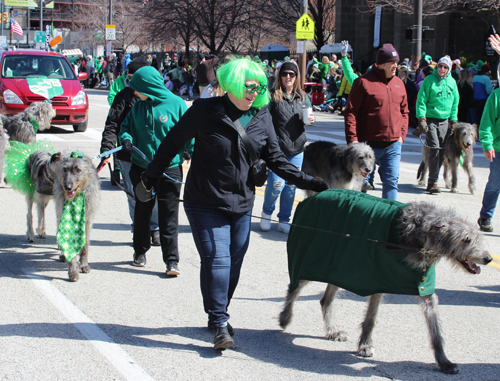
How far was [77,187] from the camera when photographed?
574cm

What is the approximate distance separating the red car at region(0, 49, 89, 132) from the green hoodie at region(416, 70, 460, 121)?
9.57m

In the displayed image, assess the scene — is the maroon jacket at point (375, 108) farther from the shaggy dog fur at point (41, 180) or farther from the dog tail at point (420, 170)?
the dog tail at point (420, 170)

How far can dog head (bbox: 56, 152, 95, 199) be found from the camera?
5.66 meters

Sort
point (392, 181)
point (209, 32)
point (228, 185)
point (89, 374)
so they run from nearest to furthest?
point (89, 374) < point (228, 185) < point (392, 181) < point (209, 32)

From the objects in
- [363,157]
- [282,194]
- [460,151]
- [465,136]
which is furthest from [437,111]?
[282,194]

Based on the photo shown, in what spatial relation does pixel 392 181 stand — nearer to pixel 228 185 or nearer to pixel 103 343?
pixel 228 185

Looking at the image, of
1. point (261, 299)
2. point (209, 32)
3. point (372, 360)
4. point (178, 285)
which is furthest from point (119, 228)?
point (209, 32)

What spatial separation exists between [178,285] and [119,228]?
2.40m

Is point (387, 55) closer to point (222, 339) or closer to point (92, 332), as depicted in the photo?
point (222, 339)

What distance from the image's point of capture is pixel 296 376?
3.83 m

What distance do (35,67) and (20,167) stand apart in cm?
1080

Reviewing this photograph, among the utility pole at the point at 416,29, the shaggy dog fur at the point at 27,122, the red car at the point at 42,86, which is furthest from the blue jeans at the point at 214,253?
the utility pole at the point at 416,29

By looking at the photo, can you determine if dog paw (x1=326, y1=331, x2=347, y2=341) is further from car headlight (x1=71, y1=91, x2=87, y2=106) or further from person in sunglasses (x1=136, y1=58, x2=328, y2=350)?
car headlight (x1=71, y1=91, x2=87, y2=106)

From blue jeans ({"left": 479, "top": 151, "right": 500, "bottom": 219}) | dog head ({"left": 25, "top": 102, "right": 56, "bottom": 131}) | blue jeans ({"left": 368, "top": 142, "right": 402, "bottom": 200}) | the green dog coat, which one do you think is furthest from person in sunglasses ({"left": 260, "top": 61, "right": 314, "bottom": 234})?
dog head ({"left": 25, "top": 102, "right": 56, "bottom": 131})
